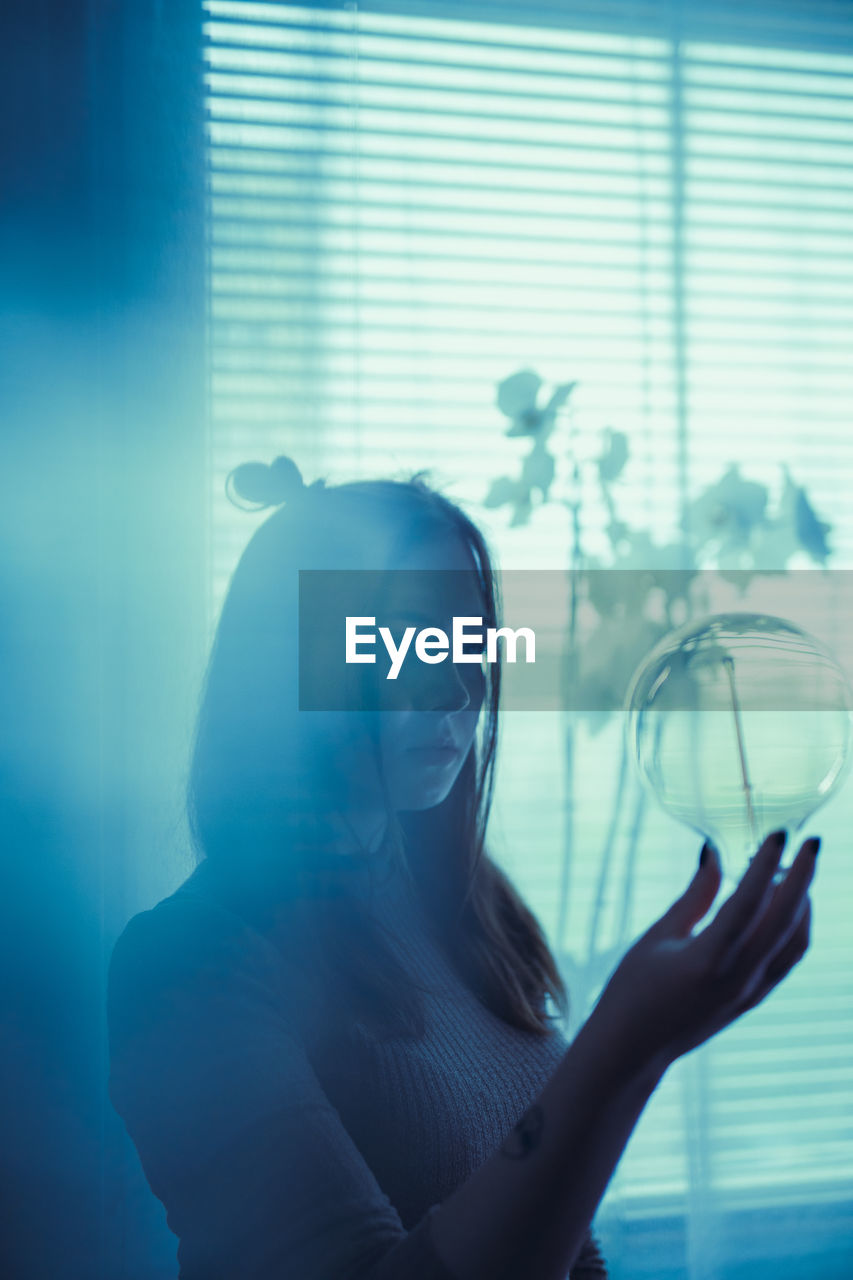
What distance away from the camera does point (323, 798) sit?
73cm

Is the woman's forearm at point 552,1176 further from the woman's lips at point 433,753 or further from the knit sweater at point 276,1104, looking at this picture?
the woman's lips at point 433,753

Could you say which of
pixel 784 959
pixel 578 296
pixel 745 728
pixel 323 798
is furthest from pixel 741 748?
pixel 578 296

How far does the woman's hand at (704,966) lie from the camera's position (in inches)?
16.9

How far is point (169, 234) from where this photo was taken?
93 centimetres

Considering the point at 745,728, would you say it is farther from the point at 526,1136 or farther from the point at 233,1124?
the point at 233,1124

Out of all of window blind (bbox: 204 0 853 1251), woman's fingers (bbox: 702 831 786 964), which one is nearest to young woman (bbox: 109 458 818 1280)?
woman's fingers (bbox: 702 831 786 964)

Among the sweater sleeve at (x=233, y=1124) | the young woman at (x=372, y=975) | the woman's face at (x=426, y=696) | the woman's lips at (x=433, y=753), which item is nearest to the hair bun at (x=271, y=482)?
the young woman at (x=372, y=975)

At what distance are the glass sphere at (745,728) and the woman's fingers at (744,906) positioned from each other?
0.26ft

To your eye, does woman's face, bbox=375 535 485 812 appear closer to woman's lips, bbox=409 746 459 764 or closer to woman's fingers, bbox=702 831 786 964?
woman's lips, bbox=409 746 459 764

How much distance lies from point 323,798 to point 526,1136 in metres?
0.34

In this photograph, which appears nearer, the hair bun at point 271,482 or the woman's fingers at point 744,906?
the woman's fingers at point 744,906

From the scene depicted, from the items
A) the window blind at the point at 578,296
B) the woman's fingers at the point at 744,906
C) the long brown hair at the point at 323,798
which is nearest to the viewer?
the woman's fingers at the point at 744,906

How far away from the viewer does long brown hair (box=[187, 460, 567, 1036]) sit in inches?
26.2

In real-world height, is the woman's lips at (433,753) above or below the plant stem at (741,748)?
below
